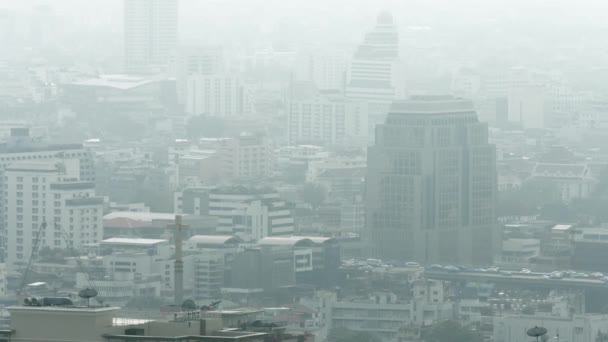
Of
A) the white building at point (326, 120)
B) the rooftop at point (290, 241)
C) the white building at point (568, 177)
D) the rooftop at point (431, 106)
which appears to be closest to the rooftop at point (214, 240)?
the rooftop at point (290, 241)

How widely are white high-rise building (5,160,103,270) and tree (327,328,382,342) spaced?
10.6 metres

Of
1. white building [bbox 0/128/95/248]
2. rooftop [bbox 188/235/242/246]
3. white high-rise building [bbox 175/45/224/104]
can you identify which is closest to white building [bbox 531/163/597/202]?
white building [bbox 0/128/95/248]

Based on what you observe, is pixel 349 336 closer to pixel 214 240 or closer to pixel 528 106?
pixel 214 240

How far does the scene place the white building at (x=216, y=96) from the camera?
279 ft

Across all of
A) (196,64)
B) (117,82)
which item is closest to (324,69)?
(196,64)

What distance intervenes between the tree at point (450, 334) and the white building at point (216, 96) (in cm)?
5020

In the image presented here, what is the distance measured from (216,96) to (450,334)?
52638mm


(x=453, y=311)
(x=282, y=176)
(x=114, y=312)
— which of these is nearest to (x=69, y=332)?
(x=114, y=312)

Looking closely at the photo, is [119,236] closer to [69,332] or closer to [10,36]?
[69,332]

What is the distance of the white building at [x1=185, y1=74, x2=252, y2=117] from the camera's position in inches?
3344

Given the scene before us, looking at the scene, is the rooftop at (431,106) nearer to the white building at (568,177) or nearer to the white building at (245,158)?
the white building at (568,177)

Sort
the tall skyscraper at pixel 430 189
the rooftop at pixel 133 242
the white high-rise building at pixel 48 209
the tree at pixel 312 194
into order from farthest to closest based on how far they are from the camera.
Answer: the tree at pixel 312 194 < the tall skyscraper at pixel 430 189 < the white high-rise building at pixel 48 209 < the rooftop at pixel 133 242

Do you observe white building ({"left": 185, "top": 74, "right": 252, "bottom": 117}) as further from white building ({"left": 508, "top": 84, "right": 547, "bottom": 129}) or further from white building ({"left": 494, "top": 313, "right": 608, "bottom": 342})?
white building ({"left": 494, "top": 313, "right": 608, "bottom": 342})

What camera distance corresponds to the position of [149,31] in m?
102
